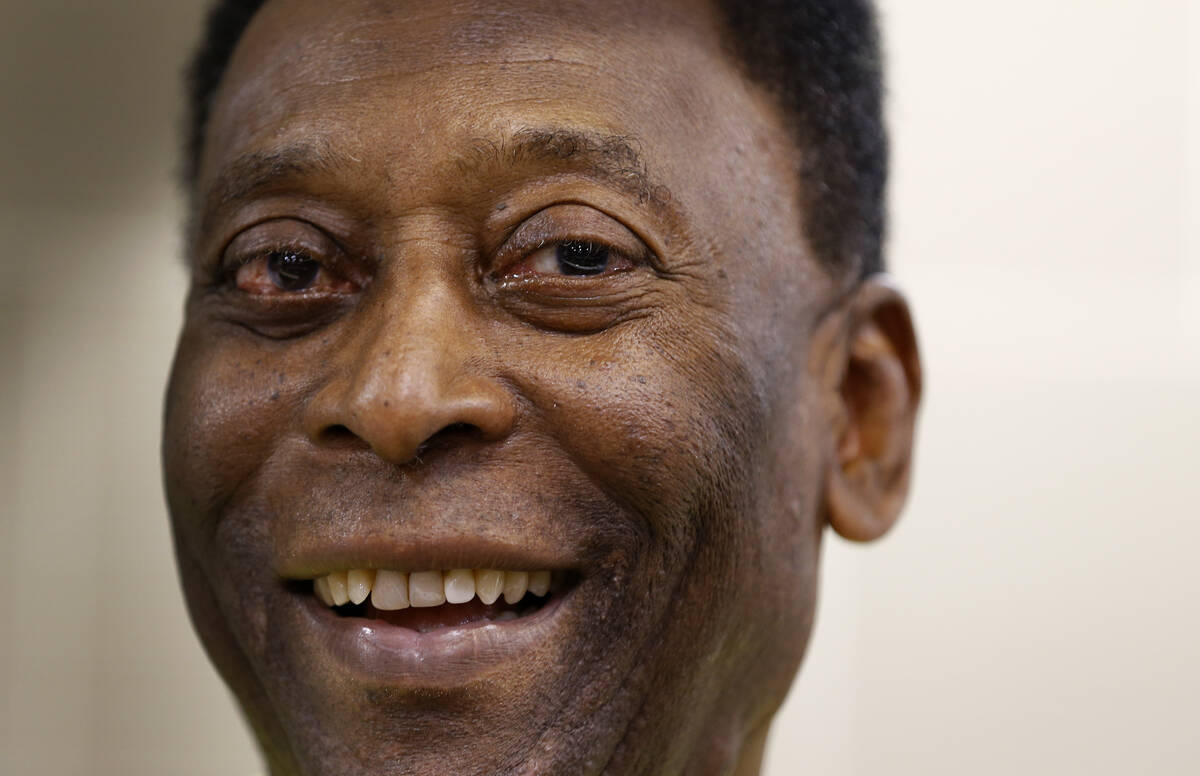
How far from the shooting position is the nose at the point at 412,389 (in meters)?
1.35

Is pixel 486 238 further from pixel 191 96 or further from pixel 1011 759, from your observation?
pixel 1011 759

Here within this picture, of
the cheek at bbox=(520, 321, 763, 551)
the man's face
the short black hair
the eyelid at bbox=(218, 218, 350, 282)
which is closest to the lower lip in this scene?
the man's face

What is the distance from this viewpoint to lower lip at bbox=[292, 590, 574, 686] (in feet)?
4.57

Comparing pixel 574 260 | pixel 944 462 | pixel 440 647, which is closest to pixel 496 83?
pixel 574 260

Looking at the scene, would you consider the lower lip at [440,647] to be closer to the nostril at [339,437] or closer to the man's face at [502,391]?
the man's face at [502,391]

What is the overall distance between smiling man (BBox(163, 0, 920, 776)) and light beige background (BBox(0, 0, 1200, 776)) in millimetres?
502

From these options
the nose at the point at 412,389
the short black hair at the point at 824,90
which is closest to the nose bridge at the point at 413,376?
the nose at the point at 412,389

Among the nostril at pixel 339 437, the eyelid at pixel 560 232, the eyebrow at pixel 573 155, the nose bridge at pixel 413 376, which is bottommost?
the nostril at pixel 339 437

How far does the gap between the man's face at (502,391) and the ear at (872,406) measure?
120 mm

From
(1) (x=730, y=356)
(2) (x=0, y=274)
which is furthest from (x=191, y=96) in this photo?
(1) (x=730, y=356)

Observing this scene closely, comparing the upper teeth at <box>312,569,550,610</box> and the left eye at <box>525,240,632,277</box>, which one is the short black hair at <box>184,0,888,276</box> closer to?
the left eye at <box>525,240,632,277</box>

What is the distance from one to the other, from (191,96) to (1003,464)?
4.98 ft

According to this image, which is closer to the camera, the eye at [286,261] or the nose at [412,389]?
the nose at [412,389]

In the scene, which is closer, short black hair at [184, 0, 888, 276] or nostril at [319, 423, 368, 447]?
nostril at [319, 423, 368, 447]
